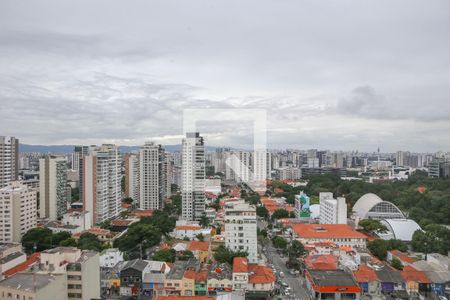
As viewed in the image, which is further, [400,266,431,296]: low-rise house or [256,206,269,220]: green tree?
[256,206,269,220]: green tree

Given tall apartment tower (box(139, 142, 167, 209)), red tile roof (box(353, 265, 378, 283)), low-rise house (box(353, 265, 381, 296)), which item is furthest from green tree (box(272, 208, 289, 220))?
low-rise house (box(353, 265, 381, 296))

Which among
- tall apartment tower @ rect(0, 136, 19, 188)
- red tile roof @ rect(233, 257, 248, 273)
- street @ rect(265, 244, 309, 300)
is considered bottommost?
street @ rect(265, 244, 309, 300)

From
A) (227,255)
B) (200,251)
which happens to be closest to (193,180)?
(200,251)

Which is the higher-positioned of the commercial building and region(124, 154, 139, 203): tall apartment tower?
region(124, 154, 139, 203): tall apartment tower

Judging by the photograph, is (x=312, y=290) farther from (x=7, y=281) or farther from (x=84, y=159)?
(x=84, y=159)

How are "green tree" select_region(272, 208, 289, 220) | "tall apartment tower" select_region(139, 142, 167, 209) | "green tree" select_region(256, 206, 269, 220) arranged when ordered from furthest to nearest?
1. "tall apartment tower" select_region(139, 142, 167, 209)
2. "green tree" select_region(256, 206, 269, 220)
3. "green tree" select_region(272, 208, 289, 220)

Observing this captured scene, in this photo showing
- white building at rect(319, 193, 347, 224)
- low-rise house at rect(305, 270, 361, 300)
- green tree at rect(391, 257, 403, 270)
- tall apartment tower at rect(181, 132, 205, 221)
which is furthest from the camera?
tall apartment tower at rect(181, 132, 205, 221)

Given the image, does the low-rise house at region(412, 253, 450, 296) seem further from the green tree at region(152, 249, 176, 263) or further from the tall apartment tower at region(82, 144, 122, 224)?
the tall apartment tower at region(82, 144, 122, 224)

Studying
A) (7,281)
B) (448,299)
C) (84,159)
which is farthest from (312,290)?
(84,159)
